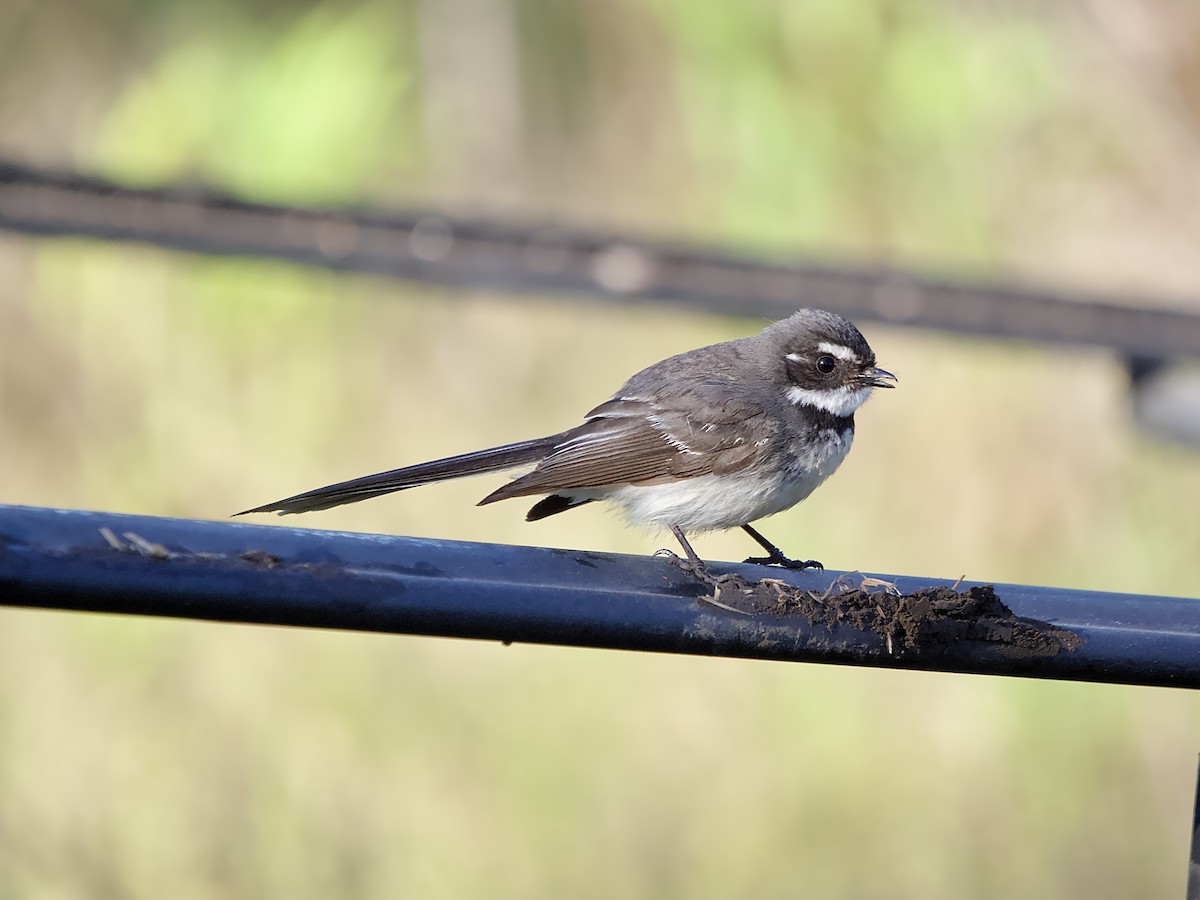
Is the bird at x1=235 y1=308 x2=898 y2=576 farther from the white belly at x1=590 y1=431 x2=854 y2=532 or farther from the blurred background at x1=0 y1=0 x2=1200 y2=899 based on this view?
the blurred background at x1=0 y1=0 x2=1200 y2=899

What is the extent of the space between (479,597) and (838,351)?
9.03 feet

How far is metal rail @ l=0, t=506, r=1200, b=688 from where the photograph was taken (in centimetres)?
205

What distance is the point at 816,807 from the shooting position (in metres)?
6.31

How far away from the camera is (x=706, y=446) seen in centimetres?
437

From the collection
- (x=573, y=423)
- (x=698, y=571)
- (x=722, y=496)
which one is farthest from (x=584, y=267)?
(x=698, y=571)

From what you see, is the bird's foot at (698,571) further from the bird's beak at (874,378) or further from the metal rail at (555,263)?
the metal rail at (555,263)

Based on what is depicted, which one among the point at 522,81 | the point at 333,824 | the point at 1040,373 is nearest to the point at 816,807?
the point at 333,824

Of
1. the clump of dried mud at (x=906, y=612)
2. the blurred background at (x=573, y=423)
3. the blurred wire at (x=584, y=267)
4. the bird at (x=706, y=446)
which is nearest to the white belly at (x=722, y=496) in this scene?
the bird at (x=706, y=446)

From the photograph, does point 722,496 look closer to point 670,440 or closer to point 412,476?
point 670,440

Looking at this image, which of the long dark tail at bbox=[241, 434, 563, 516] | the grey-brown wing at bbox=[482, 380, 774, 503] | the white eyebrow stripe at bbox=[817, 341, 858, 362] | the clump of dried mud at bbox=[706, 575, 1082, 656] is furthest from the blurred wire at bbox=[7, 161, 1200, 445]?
the clump of dried mud at bbox=[706, 575, 1082, 656]

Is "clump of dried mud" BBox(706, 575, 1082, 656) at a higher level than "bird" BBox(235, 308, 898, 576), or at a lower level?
lower

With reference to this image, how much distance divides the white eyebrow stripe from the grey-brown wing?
0.39 metres

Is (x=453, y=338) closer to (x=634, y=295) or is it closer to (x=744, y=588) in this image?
(x=634, y=295)

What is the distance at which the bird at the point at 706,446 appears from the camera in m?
4.30
